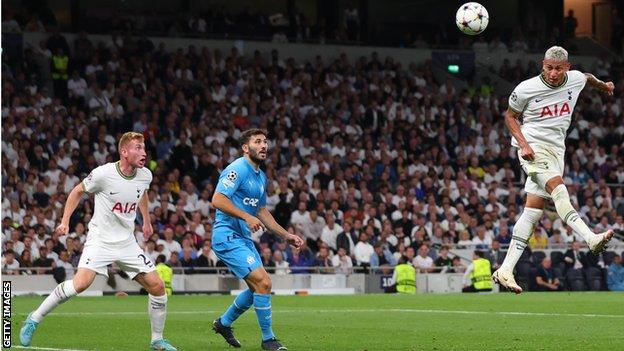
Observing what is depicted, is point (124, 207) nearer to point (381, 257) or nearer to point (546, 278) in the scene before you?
point (381, 257)

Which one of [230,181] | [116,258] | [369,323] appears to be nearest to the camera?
[230,181]

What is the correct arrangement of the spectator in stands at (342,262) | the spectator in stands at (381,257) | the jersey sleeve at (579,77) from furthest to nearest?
the spectator in stands at (381,257)
the spectator in stands at (342,262)
the jersey sleeve at (579,77)

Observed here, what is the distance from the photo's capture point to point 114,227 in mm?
12359

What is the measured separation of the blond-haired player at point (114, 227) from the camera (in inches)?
474

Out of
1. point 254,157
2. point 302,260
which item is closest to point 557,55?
point 254,157

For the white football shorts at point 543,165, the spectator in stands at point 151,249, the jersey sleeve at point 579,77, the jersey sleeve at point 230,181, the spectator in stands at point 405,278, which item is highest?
the jersey sleeve at point 579,77

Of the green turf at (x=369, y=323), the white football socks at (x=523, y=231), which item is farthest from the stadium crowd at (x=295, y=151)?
the white football socks at (x=523, y=231)

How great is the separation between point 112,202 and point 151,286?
3.10 feet

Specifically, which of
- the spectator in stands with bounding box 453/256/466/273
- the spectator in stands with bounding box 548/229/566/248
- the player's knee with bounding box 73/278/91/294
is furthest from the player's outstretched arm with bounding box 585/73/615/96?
the spectator in stands with bounding box 548/229/566/248

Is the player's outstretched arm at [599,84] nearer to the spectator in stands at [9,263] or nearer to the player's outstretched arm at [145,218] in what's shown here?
the player's outstretched arm at [145,218]

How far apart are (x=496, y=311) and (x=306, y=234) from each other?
444 inches

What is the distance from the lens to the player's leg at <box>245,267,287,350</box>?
38.9 ft

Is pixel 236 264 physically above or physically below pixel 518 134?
below

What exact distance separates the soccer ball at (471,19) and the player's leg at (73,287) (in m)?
5.85
